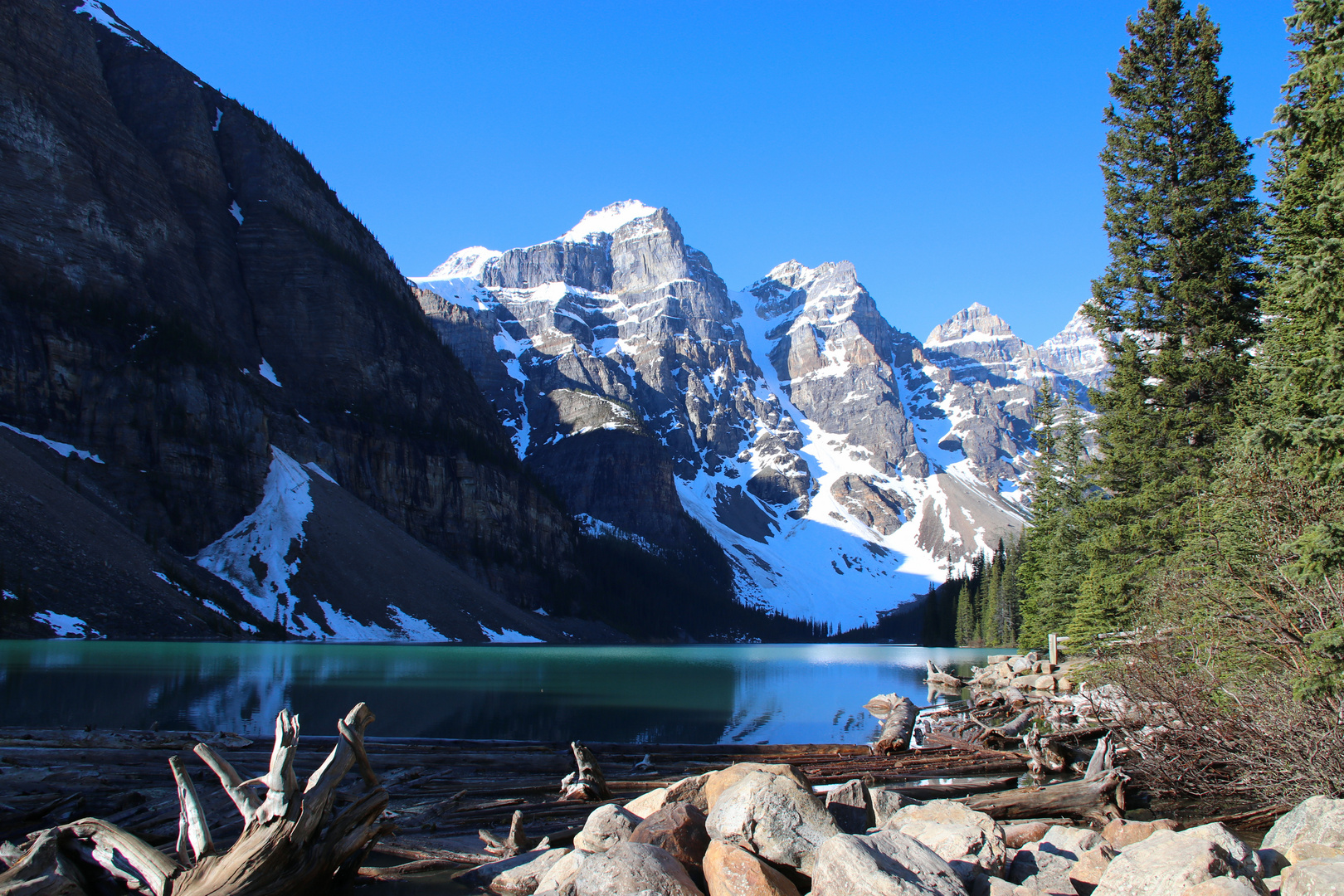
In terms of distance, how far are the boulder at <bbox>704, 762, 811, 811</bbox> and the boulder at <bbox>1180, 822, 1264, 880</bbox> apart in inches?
153

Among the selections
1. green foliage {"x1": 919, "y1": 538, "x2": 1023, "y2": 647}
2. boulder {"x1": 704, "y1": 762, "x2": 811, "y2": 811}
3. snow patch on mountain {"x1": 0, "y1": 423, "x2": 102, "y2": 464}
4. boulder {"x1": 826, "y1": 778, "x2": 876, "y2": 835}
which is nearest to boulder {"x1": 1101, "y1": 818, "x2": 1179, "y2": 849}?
boulder {"x1": 826, "y1": 778, "x2": 876, "y2": 835}

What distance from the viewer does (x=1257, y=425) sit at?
39.3 ft

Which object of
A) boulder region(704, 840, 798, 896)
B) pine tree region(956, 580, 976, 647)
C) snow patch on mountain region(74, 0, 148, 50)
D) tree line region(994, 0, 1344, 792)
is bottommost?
pine tree region(956, 580, 976, 647)

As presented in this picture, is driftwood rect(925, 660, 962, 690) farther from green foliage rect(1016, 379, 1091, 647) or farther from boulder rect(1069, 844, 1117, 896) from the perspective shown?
boulder rect(1069, 844, 1117, 896)

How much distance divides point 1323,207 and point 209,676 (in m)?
40.3

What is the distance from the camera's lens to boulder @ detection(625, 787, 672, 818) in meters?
10.5

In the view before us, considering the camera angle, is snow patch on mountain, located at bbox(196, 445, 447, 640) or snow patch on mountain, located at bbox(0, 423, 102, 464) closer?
snow patch on mountain, located at bbox(0, 423, 102, 464)

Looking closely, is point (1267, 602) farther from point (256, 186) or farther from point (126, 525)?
point (256, 186)

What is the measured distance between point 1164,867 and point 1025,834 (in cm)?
392

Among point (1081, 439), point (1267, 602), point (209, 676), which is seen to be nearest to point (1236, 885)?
point (1267, 602)

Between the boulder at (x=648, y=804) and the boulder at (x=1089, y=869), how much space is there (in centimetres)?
472

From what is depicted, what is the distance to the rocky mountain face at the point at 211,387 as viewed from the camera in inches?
3169

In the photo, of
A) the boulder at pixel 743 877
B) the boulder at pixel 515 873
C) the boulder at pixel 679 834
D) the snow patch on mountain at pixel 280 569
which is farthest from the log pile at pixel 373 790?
the snow patch on mountain at pixel 280 569

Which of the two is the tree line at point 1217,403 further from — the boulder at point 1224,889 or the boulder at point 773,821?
the boulder at point 773,821
